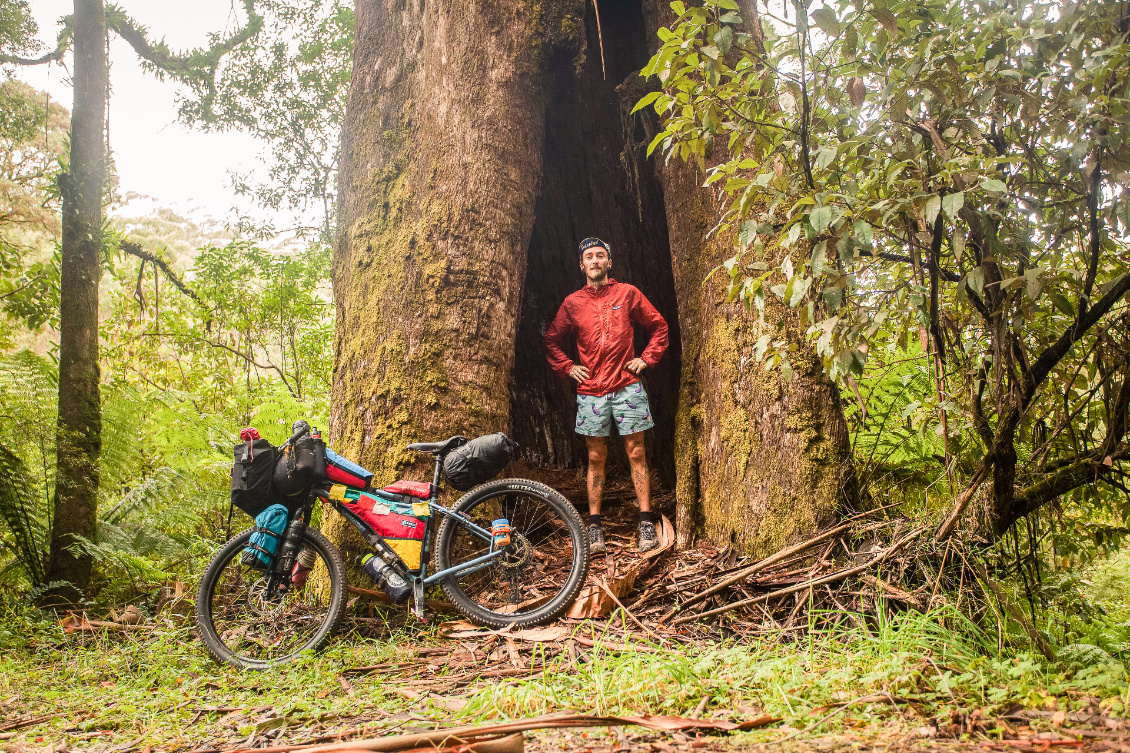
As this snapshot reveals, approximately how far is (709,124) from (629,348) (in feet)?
6.88

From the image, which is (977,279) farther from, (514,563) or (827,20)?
(514,563)

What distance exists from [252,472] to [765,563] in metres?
2.87

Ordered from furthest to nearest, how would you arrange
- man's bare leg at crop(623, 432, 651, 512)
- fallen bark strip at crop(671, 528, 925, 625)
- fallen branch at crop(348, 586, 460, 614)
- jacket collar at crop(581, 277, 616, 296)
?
1. jacket collar at crop(581, 277, 616, 296)
2. man's bare leg at crop(623, 432, 651, 512)
3. fallen branch at crop(348, 586, 460, 614)
4. fallen bark strip at crop(671, 528, 925, 625)

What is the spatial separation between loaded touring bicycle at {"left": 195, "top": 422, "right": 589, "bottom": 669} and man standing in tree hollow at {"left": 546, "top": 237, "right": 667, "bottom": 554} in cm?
88

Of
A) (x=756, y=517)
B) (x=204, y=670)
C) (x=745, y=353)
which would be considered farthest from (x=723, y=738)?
(x=204, y=670)

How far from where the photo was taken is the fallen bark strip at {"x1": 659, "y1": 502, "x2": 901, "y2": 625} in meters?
3.47

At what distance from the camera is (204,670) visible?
A: 11.6 ft

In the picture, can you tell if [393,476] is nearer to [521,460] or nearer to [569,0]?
[521,460]

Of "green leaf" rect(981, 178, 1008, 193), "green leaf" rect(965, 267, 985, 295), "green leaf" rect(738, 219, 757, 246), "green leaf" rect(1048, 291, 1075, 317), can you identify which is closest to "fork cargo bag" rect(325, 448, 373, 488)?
"green leaf" rect(738, 219, 757, 246)

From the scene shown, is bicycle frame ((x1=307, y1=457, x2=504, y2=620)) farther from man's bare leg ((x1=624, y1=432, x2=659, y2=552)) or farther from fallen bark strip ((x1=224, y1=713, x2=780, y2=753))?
fallen bark strip ((x1=224, y1=713, x2=780, y2=753))

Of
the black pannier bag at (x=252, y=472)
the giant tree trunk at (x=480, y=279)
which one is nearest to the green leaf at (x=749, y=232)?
the giant tree trunk at (x=480, y=279)

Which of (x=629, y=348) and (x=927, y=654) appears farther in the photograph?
(x=629, y=348)

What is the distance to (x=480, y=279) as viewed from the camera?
4461 mm

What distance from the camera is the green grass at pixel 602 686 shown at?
7.04ft
